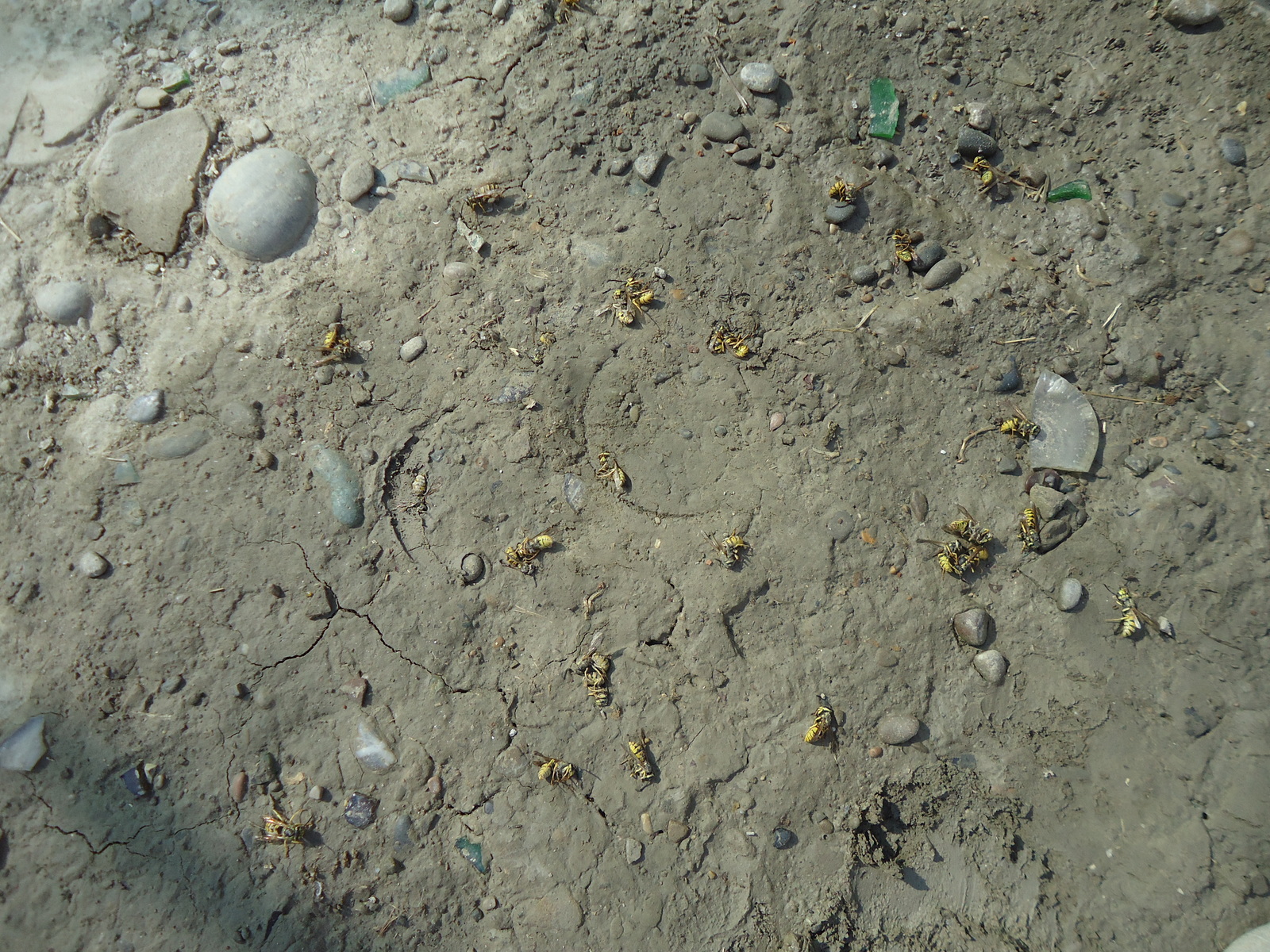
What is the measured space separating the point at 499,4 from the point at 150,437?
238cm

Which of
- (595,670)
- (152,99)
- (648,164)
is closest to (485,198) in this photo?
(648,164)

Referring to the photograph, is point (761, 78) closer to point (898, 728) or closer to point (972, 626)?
point (972, 626)

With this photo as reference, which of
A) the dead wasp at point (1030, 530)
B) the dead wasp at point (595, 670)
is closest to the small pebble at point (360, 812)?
the dead wasp at point (595, 670)

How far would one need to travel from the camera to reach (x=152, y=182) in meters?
2.95

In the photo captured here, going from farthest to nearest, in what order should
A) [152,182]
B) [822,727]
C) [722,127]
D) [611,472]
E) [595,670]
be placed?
[152,182] → [722,127] → [611,472] → [595,670] → [822,727]

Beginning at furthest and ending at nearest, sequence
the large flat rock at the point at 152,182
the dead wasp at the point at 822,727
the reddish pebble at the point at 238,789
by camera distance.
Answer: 1. the large flat rock at the point at 152,182
2. the reddish pebble at the point at 238,789
3. the dead wasp at the point at 822,727

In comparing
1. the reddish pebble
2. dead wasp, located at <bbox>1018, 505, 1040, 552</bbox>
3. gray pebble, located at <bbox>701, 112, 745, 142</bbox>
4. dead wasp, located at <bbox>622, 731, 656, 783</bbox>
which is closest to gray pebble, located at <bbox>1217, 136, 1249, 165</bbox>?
dead wasp, located at <bbox>1018, 505, 1040, 552</bbox>

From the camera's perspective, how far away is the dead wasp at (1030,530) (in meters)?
2.58

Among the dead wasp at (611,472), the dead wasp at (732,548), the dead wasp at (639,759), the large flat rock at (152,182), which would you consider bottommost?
the dead wasp at (639,759)

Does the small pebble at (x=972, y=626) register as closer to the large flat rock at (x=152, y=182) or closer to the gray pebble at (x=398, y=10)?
the gray pebble at (x=398, y=10)

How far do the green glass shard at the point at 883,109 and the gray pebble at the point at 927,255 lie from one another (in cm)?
51

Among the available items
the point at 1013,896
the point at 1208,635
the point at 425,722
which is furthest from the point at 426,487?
the point at 1208,635

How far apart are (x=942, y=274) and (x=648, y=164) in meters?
1.29

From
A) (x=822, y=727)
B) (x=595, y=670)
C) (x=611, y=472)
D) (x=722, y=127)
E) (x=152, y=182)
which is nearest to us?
(x=822, y=727)
